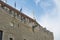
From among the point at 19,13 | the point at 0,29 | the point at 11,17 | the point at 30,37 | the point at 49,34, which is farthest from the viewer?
the point at 49,34

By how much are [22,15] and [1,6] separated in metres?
3.25

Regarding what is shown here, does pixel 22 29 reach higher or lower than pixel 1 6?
lower

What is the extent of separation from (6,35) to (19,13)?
123 inches

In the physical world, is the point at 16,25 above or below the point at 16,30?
above

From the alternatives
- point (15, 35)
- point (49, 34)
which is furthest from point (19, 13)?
point (49, 34)

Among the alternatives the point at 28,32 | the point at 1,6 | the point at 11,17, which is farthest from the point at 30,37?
the point at 1,6

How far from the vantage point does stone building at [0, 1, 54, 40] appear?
755 inches

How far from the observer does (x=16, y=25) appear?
2072cm

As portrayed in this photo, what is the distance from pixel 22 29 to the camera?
21.6 metres

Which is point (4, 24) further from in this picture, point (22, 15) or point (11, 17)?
point (22, 15)

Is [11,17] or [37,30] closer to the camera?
[11,17]

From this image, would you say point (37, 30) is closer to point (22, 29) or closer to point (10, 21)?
point (22, 29)

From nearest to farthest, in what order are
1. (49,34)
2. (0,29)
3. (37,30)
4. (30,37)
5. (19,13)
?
(0,29) → (19,13) → (30,37) → (37,30) → (49,34)

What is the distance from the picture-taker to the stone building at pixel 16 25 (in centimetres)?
1919
